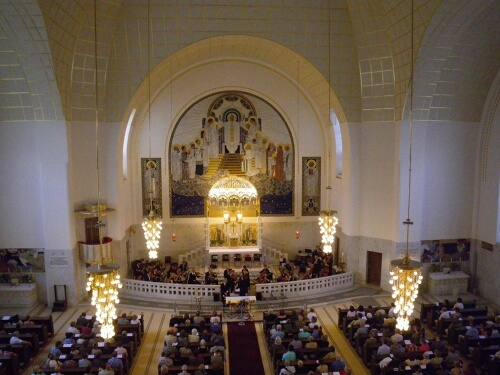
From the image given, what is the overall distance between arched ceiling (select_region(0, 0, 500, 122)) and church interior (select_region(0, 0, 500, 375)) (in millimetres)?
56

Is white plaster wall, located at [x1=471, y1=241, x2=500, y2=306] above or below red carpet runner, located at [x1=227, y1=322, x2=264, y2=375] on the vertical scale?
above

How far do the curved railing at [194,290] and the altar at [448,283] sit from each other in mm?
4076

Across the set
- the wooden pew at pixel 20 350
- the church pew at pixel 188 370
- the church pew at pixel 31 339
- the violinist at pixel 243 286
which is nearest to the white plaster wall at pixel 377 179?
the violinist at pixel 243 286

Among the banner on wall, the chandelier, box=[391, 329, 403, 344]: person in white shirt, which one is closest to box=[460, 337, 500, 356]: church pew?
box=[391, 329, 403, 344]: person in white shirt

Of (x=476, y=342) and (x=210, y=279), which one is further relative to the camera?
(x=210, y=279)

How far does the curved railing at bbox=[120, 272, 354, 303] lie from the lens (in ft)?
61.0

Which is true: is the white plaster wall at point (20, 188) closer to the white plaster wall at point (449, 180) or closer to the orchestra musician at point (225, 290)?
the orchestra musician at point (225, 290)

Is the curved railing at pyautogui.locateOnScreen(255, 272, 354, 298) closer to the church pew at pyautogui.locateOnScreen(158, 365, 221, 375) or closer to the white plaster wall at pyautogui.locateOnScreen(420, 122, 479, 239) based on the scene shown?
the white plaster wall at pyautogui.locateOnScreen(420, 122, 479, 239)

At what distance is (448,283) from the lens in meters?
18.7

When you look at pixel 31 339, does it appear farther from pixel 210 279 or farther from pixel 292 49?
pixel 292 49

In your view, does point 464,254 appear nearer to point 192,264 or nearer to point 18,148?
point 192,264

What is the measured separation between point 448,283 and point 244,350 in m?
9.13

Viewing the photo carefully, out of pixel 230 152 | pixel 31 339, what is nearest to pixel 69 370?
pixel 31 339

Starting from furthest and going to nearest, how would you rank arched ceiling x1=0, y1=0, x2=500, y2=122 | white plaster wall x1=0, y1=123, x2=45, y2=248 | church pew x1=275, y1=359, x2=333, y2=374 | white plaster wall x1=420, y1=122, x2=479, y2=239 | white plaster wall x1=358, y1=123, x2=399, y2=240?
white plaster wall x1=358, y1=123, x2=399, y2=240 → white plaster wall x1=420, y1=122, x2=479, y2=239 → white plaster wall x1=0, y1=123, x2=45, y2=248 → arched ceiling x1=0, y1=0, x2=500, y2=122 → church pew x1=275, y1=359, x2=333, y2=374
